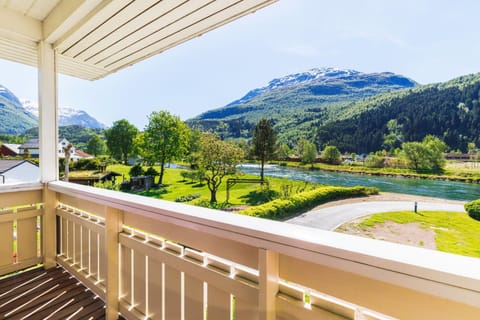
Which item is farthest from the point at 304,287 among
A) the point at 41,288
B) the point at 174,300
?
the point at 41,288

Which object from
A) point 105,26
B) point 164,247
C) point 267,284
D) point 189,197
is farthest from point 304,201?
point 105,26

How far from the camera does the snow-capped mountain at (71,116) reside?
2.44 metres

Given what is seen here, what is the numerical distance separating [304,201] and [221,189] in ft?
2.13

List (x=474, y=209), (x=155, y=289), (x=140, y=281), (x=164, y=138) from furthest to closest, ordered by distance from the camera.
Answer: (x=164, y=138) → (x=140, y=281) → (x=155, y=289) → (x=474, y=209)

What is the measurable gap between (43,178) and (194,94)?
1768mm

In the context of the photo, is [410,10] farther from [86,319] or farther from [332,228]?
[86,319]

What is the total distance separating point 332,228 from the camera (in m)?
0.96

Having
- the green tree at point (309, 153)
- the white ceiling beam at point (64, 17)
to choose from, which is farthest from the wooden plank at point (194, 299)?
the white ceiling beam at point (64, 17)

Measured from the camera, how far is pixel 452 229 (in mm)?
750

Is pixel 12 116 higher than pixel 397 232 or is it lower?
higher

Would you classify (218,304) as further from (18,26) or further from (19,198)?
(18,26)

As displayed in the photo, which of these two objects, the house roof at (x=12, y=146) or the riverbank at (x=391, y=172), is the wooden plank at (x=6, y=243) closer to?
the house roof at (x=12, y=146)

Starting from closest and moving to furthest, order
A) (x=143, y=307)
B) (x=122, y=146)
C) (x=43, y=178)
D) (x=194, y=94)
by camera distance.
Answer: (x=143, y=307) → (x=194, y=94) → (x=122, y=146) → (x=43, y=178)

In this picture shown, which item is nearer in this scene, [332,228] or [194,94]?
[332,228]
